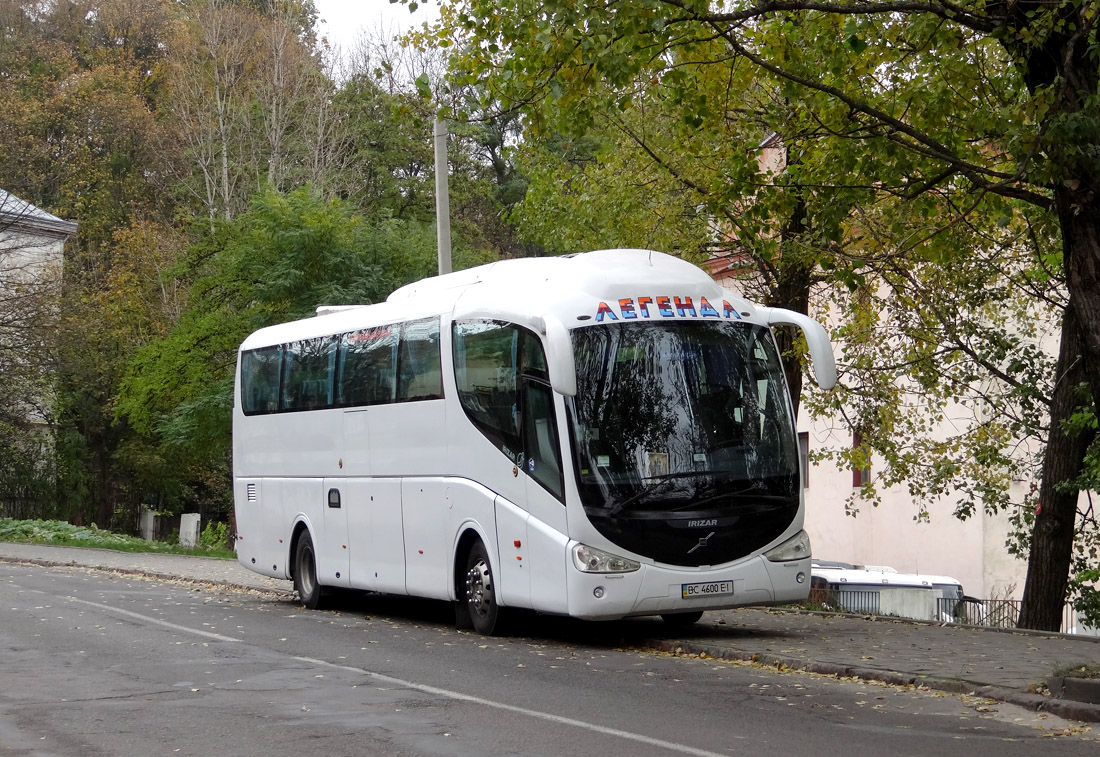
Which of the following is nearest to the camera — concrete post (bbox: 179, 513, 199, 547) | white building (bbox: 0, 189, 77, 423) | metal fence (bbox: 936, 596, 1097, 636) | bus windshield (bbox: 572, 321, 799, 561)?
bus windshield (bbox: 572, 321, 799, 561)

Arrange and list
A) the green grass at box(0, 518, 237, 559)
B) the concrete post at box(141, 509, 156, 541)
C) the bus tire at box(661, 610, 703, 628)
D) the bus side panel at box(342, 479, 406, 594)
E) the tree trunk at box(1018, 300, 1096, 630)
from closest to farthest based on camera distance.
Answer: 1. the bus tire at box(661, 610, 703, 628)
2. the bus side panel at box(342, 479, 406, 594)
3. the tree trunk at box(1018, 300, 1096, 630)
4. the green grass at box(0, 518, 237, 559)
5. the concrete post at box(141, 509, 156, 541)

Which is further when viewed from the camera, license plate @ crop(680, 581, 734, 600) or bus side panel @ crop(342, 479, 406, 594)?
bus side panel @ crop(342, 479, 406, 594)

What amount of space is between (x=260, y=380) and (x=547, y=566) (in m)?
8.14

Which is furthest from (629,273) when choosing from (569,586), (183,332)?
(183,332)

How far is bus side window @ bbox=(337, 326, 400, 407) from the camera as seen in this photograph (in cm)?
1684

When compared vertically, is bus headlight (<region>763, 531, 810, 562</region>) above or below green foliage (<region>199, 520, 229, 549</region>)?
below

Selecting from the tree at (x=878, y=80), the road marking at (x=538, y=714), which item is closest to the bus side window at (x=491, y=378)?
the tree at (x=878, y=80)

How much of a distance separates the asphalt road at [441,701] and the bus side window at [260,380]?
4.93m

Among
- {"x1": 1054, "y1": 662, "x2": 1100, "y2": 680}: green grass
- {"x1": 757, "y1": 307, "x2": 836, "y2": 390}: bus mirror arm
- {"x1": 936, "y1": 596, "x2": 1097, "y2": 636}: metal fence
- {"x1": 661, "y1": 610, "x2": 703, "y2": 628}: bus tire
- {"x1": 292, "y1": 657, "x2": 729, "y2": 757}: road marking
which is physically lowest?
{"x1": 936, "y1": 596, "x2": 1097, "y2": 636}: metal fence

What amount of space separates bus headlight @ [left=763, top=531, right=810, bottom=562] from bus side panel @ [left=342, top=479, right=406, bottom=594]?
180 inches

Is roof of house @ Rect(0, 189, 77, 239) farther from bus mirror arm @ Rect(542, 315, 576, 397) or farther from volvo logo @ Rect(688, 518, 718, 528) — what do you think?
volvo logo @ Rect(688, 518, 718, 528)

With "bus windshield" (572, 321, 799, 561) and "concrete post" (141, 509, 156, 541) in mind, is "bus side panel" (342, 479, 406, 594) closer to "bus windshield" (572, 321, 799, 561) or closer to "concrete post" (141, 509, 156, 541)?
"bus windshield" (572, 321, 799, 561)

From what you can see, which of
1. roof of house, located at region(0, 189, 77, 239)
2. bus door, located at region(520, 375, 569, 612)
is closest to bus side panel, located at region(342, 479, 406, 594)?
bus door, located at region(520, 375, 569, 612)

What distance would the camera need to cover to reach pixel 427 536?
15977 mm
